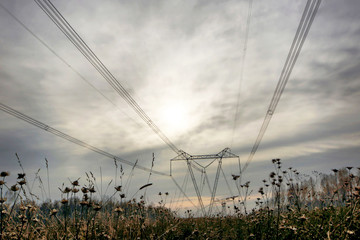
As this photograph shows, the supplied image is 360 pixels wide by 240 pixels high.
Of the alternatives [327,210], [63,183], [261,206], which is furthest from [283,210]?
[63,183]

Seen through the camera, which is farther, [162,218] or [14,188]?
[162,218]

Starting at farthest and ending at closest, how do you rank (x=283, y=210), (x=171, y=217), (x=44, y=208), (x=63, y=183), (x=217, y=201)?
(x=217, y=201)
(x=171, y=217)
(x=283, y=210)
(x=44, y=208)
(x=63, y=183)

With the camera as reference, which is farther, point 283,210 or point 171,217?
point 171,217

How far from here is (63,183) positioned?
5109mm

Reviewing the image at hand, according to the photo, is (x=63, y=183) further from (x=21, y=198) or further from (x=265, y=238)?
(x=265, y=238)

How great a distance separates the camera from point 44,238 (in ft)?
15.6

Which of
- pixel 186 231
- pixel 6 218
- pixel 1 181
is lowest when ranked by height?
pixel 186 231

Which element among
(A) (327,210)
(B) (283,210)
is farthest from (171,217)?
(A) (327,210)

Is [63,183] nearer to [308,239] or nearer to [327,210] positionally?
[308,239]

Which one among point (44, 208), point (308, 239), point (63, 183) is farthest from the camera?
point (44, 208)

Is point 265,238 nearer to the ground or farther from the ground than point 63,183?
nearer to the ground

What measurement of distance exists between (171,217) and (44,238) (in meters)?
5.76

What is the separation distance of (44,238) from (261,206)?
6874 millimetres

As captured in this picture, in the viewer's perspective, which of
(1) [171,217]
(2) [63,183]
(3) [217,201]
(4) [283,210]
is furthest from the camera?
(3) [217,201]
